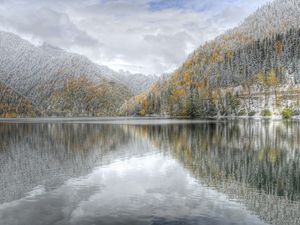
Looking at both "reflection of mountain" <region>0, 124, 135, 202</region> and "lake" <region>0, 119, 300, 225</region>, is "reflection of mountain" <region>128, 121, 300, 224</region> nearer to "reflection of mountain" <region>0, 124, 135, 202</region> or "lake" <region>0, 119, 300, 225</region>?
"lake" <region>0, 119, 300, 225</region>

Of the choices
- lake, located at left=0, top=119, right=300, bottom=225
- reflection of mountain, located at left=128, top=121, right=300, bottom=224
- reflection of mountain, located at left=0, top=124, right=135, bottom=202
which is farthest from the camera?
reflection of mountain, located at left=0, top=124, right=135, bottom=202

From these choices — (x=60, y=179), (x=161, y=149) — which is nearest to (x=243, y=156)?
(x=161, y=149)

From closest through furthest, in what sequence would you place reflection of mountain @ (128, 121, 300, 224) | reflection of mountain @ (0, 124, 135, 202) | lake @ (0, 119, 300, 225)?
lake @ (0, 119, 300, 225), reflection of mountain @ (128, 121, 300, 224), reflection of mountain @ (0, 124, 135, 202)

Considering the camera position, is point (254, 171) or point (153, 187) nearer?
point (153, 187)

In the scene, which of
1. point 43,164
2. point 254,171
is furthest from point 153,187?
point 43,164

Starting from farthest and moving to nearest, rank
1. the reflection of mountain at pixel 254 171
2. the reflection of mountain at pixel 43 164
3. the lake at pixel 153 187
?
the reflection of mountain at pixel 43 164
the reflection of mountain at pixel 254 171
the lake at pixel 153 187

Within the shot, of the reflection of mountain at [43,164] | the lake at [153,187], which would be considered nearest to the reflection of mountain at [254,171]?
the lake at [153,187]

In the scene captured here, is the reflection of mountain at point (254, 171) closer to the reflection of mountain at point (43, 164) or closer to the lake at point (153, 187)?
the lake at point (153, 187)

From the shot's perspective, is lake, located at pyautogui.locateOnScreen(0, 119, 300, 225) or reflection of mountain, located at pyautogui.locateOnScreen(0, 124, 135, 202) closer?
lake, located at pyautogui.locateOnScreen(0, 119, 300, 225)

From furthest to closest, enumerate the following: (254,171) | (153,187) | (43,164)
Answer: (43,164)
(254,171)
(153,187)

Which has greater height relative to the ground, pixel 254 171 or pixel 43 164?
pixel 254 171

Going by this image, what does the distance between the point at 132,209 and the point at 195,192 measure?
26.1ft

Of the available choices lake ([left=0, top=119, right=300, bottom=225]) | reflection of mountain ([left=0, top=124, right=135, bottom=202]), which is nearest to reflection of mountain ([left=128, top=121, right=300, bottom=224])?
lake ([left=0, top=119, right=300, bottom=225])

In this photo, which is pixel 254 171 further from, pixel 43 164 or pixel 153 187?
pixel 43 164
